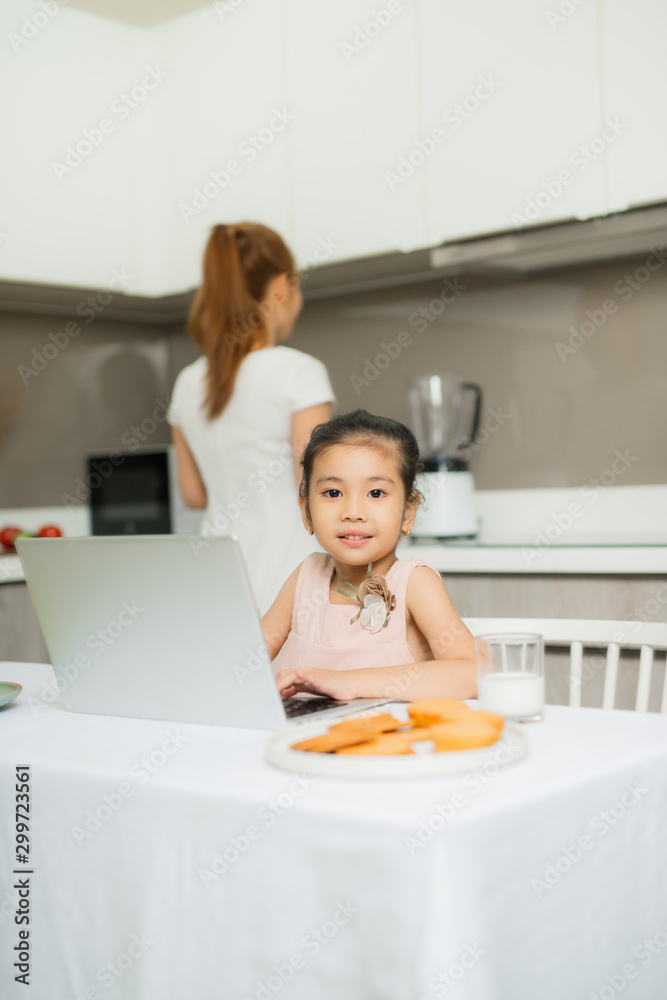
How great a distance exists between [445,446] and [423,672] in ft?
5.66

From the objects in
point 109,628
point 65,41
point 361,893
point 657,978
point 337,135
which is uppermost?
point 65,41

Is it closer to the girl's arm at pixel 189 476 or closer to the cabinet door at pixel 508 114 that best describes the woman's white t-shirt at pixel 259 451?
the girl's arm at pixel 189 476

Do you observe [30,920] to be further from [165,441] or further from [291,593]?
[165,441]

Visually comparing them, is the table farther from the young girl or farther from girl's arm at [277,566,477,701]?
the young girl

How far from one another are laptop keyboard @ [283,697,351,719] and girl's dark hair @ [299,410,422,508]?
36 cm

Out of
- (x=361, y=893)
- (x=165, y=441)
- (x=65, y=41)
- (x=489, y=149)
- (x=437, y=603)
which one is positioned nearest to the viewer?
(x=361, y=893)

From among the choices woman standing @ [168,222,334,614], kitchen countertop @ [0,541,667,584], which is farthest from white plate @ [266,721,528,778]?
kitchen countertop @ [0,541,667,584]

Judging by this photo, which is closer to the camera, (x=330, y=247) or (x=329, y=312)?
(x=330, y=247)

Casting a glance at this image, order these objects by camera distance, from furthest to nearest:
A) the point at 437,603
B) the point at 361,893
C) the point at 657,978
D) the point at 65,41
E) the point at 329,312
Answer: the point at 329,312
the point at 65,41
the point at 437,603
the point at 657,978
the point at 361,893

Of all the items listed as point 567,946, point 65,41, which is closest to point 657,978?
point 567,946

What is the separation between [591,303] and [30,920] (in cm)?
213

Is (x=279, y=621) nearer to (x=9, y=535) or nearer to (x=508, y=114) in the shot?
(x=508, y=114)

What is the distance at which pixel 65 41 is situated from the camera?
292cm

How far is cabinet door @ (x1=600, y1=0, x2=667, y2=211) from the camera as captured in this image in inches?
84.3
